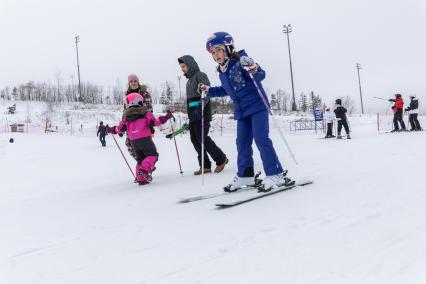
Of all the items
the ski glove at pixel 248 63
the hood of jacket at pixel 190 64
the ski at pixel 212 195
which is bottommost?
the ski at pixel 212 195

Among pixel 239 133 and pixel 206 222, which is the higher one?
pixel 239 133

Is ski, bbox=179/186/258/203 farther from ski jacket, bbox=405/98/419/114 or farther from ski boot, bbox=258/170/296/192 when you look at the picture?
ski jacket, bbox=405/98/419/114

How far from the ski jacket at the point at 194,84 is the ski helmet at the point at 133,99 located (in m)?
0.82

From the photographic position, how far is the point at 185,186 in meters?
4.74

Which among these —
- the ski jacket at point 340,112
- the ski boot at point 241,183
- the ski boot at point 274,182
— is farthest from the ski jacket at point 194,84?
the ski jacket at point 340,112

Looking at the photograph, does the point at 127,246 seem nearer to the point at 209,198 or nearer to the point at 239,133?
the point at 209,198

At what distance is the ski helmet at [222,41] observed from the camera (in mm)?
4066

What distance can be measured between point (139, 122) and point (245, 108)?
1.98 metres

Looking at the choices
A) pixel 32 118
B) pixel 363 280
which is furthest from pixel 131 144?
pixel 32 118

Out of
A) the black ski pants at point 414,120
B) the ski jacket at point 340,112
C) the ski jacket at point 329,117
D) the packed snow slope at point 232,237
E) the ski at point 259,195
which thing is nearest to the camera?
the packed snow slope at point 232,237

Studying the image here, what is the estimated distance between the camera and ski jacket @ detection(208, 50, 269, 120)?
13.2 ft

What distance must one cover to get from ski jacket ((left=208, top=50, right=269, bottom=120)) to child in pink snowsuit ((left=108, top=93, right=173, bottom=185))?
1.54 m

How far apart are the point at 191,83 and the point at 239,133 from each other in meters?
1.90

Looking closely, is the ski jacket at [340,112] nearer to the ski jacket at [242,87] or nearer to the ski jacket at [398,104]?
the ski jacket at [398,104]
